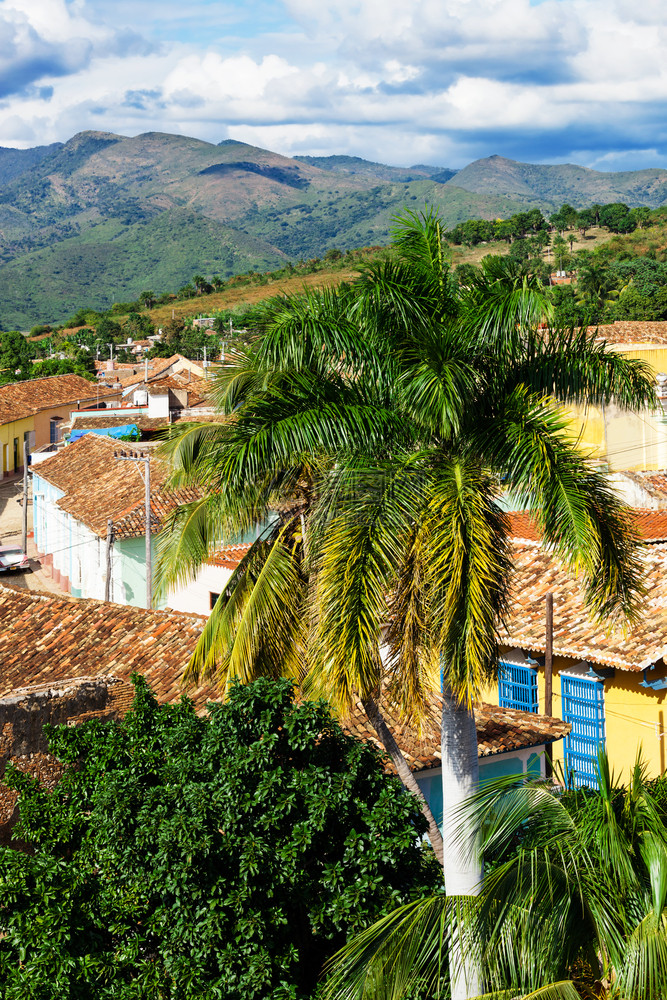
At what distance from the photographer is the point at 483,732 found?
11.8m

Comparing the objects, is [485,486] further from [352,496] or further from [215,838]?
[215,838]

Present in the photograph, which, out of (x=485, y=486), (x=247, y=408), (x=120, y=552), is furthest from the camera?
(x=120, y=552)

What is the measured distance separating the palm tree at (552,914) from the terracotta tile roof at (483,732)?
12.2 feet

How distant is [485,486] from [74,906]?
3.77 metres

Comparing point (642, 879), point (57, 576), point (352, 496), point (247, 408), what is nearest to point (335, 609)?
point (352, 496)

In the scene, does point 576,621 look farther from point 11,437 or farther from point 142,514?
point 11,437

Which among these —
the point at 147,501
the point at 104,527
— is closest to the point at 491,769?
the point at 147,501

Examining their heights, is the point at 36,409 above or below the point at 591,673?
above

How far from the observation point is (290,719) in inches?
266

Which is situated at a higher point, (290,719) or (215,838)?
(290,719)

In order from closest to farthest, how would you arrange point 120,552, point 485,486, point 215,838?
point 215,838 → point 485,486 → point 120,552

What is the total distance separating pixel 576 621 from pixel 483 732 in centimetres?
393

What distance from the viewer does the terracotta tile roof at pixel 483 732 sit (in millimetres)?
10602

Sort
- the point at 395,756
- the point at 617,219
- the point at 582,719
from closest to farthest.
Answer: the point at 395,756
the point at 582,719
the point at 617,219
